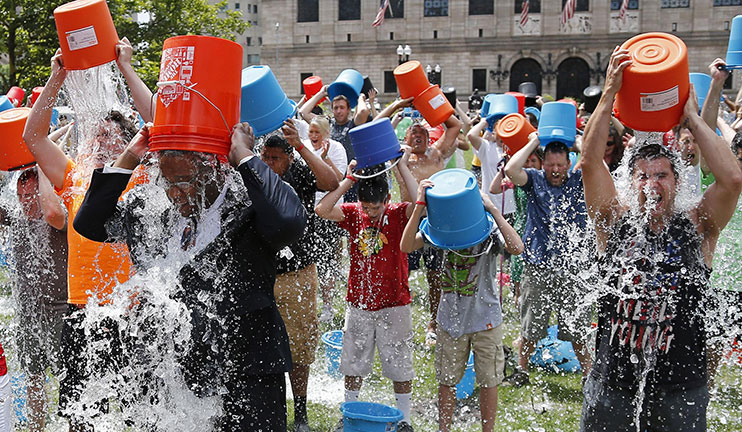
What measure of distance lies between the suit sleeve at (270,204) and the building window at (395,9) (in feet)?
165

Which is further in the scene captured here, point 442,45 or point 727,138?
point 442,45

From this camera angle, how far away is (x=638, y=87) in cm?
272

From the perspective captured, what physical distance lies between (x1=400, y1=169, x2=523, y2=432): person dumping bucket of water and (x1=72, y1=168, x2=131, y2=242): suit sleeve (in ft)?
5.84

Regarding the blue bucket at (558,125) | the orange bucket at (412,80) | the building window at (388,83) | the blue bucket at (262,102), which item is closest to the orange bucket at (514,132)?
the blue bucket at (558,125)

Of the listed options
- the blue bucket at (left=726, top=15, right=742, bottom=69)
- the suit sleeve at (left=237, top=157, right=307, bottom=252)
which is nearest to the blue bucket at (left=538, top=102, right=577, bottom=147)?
the blue bucket at (left=726, top=15, right=742, bottom=69)

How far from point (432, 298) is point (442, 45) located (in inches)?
1836

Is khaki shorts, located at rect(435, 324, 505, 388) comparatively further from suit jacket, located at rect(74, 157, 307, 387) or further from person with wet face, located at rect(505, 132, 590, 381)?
suit jacket, located at rect(74, 157, 307, 387)

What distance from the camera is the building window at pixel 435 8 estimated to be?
165 ft

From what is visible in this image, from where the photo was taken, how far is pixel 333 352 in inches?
211

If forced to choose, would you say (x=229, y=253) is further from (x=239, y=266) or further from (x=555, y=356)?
(x=555, y=356)

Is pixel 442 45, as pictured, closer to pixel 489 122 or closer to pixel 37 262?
pixel 489 122

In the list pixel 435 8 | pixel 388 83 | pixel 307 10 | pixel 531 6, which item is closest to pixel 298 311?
pixel 388 83

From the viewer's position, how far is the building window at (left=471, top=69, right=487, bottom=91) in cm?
5025

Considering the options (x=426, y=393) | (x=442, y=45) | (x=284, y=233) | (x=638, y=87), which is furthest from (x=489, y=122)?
(x=442, y=45)
